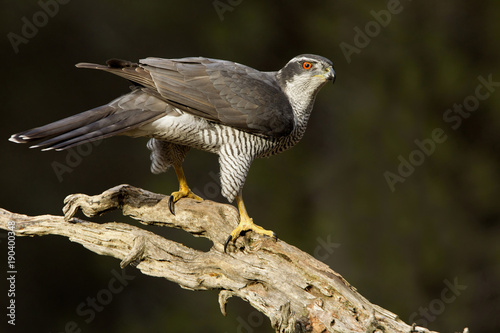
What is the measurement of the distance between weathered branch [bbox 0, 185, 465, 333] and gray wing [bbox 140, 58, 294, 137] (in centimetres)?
67

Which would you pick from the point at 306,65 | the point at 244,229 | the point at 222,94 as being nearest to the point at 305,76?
the point at 306,65

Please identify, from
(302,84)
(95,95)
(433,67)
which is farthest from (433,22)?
(95,95)

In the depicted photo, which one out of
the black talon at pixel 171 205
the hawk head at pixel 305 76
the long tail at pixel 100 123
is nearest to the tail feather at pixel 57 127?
the long tail at pixel 100 123

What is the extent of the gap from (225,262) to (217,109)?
100 cm

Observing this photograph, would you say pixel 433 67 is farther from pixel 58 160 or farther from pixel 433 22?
pixel 58 160

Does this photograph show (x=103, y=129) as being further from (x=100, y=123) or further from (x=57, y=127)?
(x=57, y=127)

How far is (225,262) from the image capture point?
3.48 m

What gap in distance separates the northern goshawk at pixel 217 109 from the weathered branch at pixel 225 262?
139 mm

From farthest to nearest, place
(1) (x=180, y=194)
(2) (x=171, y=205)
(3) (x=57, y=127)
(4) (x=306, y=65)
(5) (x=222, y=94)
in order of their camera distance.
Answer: (1) (x=180, y=194) → (2) (x=171, y=205) → (4) (x=306, y=65) → (5) (x=222, y=94) → (3) (x=57, y=127)

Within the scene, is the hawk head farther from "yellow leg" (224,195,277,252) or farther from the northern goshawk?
"yellow leg" (224,195,277,252)

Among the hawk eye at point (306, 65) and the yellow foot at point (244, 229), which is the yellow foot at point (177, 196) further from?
the hawk eye at point (306, 65)

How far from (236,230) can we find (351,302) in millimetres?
913

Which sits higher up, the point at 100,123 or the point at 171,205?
the point at 100,123

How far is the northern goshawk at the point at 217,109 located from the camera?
345cm
